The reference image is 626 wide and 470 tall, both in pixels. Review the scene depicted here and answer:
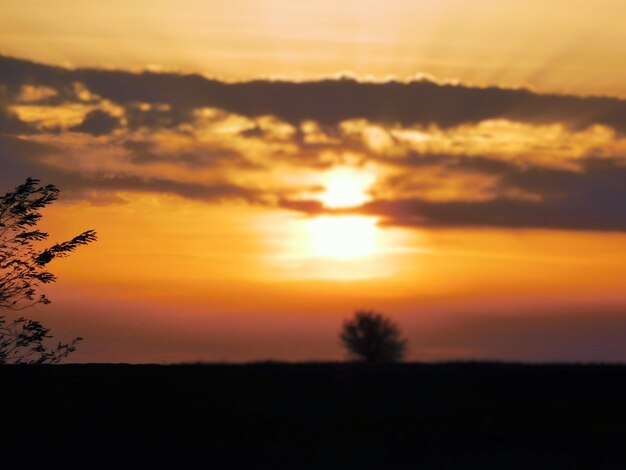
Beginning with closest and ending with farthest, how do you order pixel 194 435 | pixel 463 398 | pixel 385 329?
pixel 194 435
pixel 463 398
pixel 385 329

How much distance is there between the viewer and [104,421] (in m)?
17.2

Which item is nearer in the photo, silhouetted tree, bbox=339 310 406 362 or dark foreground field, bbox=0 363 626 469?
dark foreground field, bbox=0 363 626 469

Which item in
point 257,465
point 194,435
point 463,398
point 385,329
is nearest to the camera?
point 257,465

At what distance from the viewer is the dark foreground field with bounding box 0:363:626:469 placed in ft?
53.1

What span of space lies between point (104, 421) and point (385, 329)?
51.3 metres

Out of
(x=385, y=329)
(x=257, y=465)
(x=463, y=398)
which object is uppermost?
(x=385, y=329)

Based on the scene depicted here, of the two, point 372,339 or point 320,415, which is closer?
point 320,415

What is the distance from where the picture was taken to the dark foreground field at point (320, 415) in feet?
53.1

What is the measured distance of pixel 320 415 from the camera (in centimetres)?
1753

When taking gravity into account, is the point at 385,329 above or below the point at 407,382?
above

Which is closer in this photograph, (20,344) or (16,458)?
(16,458)

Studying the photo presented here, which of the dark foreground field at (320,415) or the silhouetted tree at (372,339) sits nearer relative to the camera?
the dark foreground field at (320,415)

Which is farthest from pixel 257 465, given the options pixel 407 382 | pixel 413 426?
pixel 407 382

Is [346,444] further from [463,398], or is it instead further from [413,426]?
[463,398]
